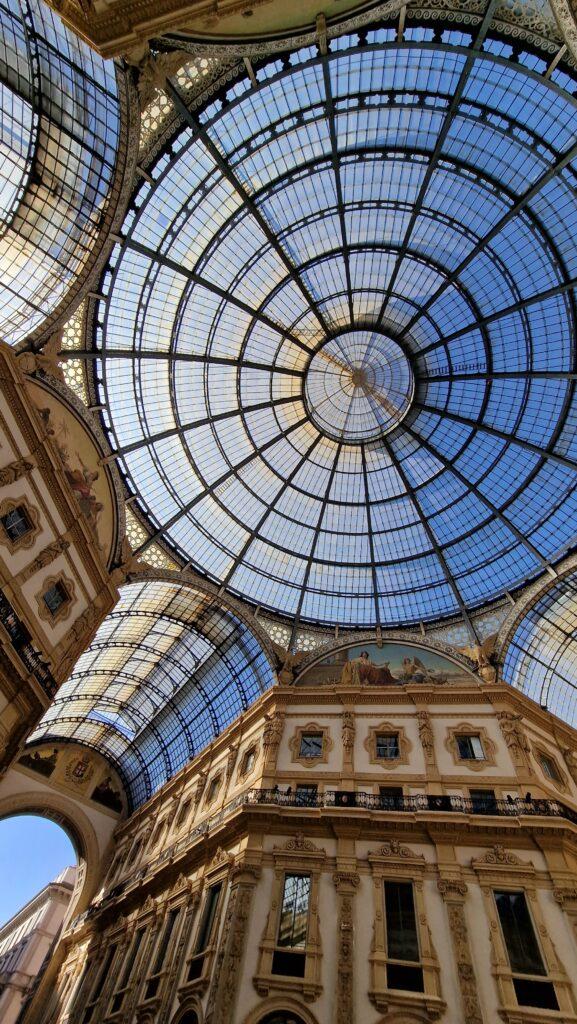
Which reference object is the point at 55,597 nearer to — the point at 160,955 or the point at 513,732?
the point at 160,955

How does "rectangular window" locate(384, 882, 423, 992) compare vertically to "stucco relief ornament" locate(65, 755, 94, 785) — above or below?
below

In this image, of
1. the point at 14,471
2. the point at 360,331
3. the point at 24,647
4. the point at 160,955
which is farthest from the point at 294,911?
the point at 360,331

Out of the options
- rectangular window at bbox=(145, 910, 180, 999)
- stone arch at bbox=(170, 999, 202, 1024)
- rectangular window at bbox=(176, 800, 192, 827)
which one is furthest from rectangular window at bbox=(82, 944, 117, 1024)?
stone arch at bbox=(170, 999, 202, 1024)

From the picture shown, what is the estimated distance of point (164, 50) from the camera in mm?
18203

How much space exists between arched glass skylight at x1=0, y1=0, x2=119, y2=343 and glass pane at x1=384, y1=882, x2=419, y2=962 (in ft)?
87.4

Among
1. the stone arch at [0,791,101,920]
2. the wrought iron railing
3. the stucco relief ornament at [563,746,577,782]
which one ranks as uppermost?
the stone arch at [0,791,101,920]

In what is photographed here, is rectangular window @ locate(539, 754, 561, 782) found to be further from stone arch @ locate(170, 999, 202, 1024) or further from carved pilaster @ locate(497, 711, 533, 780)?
stone arch @ locate(170, 999, 202, 1024)

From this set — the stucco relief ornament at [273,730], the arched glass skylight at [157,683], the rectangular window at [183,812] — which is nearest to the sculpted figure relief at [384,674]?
the stucco relief ornament at [273,730]

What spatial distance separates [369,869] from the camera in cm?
2062

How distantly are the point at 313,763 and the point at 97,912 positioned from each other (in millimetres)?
22696

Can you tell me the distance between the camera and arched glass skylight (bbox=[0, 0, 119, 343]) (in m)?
17.7

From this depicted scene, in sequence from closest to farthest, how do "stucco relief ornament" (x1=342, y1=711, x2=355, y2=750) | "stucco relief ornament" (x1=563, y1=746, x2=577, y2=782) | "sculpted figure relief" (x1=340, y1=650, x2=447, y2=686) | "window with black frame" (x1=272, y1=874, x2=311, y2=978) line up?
"window with black frame" (x1=272, y1=874, x2=311, y2=978)
"stucco relief ornament" (x1=342, y1=711, x2=355, y2=750)
"stucco relief ornament" (x1=563, y1=746, x2=577, y2=782)
"sculpted figure relief" (x1=340, y1=650, x2=447, y2=686)

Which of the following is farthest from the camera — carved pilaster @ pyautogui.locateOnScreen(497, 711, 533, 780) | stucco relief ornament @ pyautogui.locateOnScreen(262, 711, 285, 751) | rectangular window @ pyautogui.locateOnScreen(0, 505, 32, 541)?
stucco relief ornament @ pyautogui.locateOnScreen(262, 711, 285, 751)

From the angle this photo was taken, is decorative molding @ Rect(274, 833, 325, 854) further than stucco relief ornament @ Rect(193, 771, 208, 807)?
No
